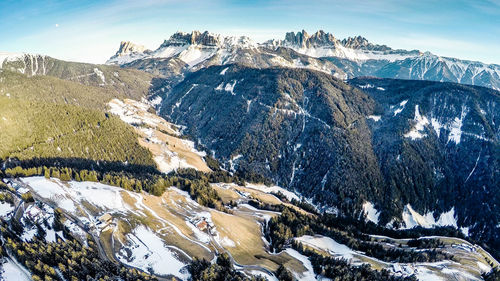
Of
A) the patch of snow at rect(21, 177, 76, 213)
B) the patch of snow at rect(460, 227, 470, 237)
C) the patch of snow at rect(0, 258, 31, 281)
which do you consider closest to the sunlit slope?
the patch of snow at rect(21, 177, 76, 213)

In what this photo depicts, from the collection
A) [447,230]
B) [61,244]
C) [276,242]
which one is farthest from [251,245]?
[447,230]

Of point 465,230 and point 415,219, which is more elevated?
point 415,219

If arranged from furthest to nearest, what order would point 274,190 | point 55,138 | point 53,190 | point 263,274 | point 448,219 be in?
point 274,190 → point 448,219 → point 55,138 → point 53,190 → point 263,274

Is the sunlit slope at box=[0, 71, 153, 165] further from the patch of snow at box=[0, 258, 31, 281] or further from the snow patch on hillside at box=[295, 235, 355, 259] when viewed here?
the snow patch on hillside at box=[295, 235, 355, 259]

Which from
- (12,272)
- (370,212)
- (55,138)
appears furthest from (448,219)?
(55,138)

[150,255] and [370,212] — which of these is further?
[370,212]

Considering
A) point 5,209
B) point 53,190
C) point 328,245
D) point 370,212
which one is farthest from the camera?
point 370,212

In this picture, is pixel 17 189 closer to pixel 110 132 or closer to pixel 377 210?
pixel 110 132

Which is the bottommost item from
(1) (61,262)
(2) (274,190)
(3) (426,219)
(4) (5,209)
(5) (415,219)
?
(3) (426,219)

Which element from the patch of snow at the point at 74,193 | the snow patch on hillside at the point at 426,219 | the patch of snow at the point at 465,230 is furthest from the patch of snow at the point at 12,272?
the patch of snow at the point at 465,230

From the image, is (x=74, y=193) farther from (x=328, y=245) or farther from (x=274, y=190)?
(x=274, y=190)
